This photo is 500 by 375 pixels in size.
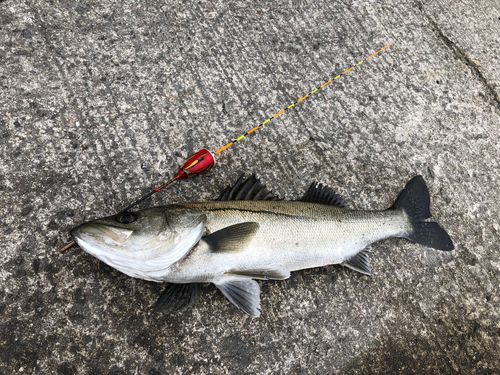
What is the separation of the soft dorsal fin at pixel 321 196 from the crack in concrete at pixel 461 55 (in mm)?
2444

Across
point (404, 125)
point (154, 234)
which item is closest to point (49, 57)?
point (154, 234)

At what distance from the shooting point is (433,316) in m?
2.85

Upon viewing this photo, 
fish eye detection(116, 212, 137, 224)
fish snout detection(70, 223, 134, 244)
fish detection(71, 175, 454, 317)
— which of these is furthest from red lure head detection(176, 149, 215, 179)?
fish snout detection(70, 223, 134, 244)

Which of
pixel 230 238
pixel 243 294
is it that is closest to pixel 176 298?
pixel 243 294

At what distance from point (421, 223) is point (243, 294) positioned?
1.55 m

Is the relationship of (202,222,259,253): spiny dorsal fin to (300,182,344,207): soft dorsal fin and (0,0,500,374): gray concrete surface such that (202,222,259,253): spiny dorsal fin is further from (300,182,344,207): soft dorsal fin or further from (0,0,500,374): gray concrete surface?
(300,182,344,207): soft dorsal fin

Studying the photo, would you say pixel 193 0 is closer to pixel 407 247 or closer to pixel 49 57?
pixel 49 57

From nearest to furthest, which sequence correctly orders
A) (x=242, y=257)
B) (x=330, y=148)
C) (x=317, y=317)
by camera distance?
(x=242, y=257), (x=317, y=317), (x=330, y=148)

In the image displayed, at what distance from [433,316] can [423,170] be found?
4.27 feet

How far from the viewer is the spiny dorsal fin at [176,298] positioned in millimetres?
2314

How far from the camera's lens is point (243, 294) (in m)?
2.35

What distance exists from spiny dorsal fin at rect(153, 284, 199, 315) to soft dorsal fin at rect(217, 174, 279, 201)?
0.66 meters

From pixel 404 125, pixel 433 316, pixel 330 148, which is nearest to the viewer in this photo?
pixel 433 316

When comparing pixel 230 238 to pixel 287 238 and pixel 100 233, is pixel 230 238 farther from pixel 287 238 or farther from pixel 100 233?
pixel 100 233
